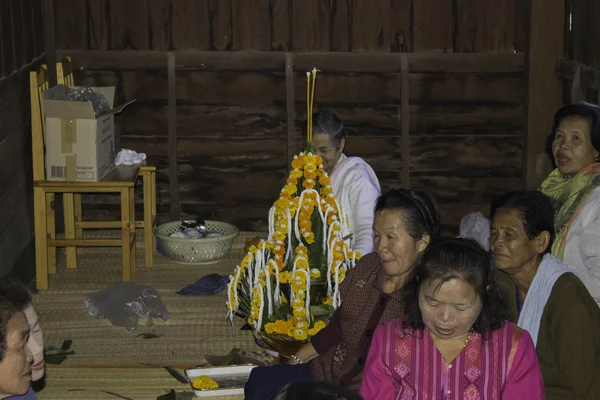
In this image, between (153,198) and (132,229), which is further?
(153,198)

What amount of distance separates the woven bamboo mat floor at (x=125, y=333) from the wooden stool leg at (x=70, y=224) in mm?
65

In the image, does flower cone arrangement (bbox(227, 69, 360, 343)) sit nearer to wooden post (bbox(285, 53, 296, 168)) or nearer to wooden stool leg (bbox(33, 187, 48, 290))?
wooden stool leg (bbox(33, 187, 48, 290))

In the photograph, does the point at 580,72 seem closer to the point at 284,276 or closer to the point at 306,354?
the point at 284,276

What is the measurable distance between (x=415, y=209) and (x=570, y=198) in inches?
41.9

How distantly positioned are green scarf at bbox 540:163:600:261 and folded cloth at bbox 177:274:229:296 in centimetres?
209

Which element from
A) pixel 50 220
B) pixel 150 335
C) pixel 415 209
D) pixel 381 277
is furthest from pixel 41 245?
pixel 415 209

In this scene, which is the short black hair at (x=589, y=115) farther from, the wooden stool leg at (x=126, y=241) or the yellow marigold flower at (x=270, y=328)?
the wooden stool leg at (x=126, y=241)

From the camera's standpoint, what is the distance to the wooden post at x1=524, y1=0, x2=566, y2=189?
647 centimetres

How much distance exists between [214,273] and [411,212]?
9.10ft

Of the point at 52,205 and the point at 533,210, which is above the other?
the point at 533,210

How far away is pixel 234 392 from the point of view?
153 inches

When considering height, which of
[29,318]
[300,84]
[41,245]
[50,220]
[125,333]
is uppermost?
[300,84]

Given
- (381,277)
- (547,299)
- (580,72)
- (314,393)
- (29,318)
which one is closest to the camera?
(314,393)

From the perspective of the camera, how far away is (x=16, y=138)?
17.9 ft
